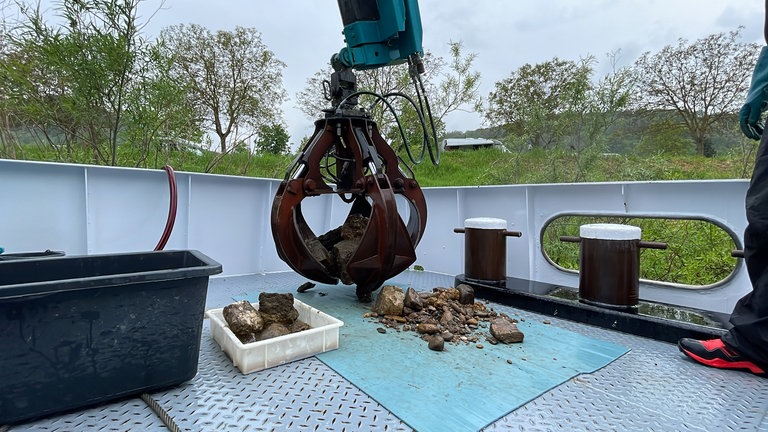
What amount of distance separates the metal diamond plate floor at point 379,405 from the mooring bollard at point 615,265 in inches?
15.5

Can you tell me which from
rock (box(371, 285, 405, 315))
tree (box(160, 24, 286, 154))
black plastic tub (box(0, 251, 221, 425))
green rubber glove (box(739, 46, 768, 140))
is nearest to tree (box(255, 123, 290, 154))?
tree (box(160, 24, 286, 154))

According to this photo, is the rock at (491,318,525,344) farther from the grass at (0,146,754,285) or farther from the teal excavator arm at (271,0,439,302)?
the grass at (0,146,754,285)

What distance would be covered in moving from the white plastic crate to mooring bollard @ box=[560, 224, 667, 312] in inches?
50.2

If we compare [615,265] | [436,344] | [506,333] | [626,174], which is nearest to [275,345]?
[436,344]

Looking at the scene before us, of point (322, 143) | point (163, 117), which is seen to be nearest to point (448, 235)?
point (322, 143)

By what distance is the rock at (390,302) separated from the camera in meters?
1.74

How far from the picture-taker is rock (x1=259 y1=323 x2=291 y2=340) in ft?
4.31

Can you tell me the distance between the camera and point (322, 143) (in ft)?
6.34

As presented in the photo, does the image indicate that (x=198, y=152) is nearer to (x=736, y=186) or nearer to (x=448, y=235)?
(x=448, y=235)

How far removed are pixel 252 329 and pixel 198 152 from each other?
3611 mm

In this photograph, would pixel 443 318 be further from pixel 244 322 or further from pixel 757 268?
pixel 757 268

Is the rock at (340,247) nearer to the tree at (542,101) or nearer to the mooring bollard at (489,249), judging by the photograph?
the mooring bollard at (489,249)

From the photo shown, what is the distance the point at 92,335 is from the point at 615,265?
2011 mm

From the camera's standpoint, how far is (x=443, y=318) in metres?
1.66
